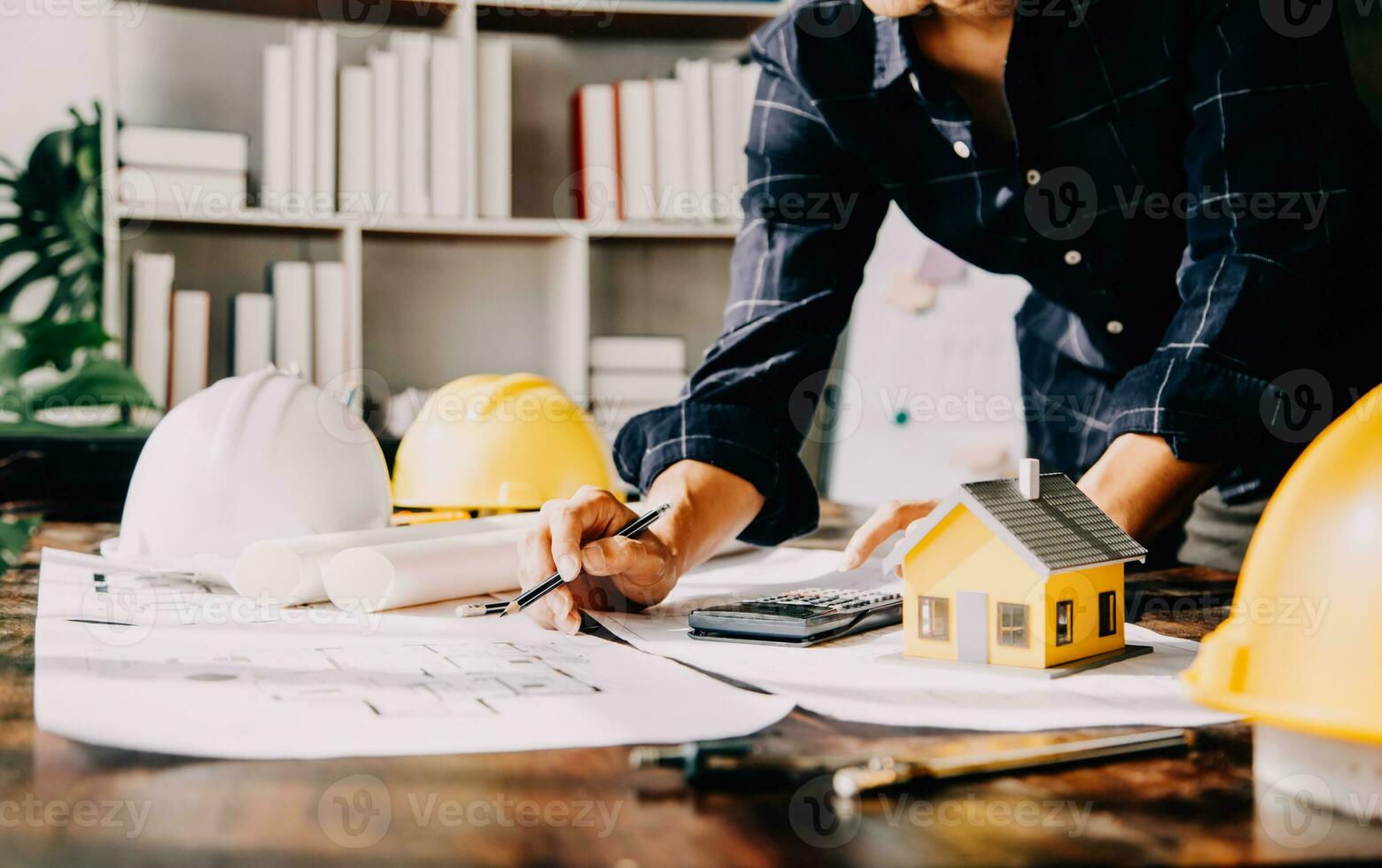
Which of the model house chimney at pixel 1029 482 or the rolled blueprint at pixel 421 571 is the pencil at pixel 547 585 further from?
the model house chimney at pixel 1029 482

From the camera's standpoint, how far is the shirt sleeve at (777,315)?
1.14 meters

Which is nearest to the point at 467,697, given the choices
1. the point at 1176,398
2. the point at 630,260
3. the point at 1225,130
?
the point at 1176,398

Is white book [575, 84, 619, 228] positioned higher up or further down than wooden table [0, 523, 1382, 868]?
higher up

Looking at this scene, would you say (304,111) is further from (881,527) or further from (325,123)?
(881,527)

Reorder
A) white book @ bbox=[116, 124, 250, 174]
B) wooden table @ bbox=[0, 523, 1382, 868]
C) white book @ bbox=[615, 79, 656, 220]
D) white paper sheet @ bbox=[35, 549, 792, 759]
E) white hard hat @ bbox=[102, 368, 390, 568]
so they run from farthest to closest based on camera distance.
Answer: white book @ bbox=[615, 79, 656, 220] → white book @ bbox=[116, 124, 250, 174] → white hard hat @ bbox=[102, 368, 390, 568] → white paper sheet @ bbox=[35, 549, 792, 759] → wooden table @ bbox=[0, 523, 1382, 868]

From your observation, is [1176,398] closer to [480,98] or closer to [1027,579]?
[1027,579]

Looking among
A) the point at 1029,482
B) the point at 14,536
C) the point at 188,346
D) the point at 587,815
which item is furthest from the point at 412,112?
the point at 587,815

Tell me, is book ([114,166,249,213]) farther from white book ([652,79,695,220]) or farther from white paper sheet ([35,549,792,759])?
white paper sheet ([35,549,792,759])

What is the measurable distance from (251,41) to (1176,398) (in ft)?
7.34

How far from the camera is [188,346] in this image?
236 cm

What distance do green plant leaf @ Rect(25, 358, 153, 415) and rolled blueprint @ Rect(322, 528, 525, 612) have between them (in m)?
1.45

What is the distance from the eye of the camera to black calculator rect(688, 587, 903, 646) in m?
0.75

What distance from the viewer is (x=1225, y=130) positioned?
3.46ft

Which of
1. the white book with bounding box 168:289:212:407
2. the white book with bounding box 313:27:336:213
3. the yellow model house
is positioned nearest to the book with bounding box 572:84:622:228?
the white book with bounding box 313:27:336:213
